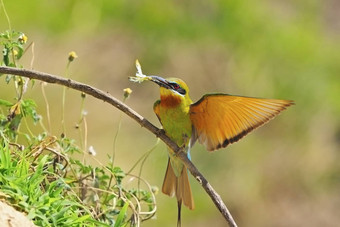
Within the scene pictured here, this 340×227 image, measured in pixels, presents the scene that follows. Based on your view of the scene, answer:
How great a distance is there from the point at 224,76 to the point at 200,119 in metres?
4.49

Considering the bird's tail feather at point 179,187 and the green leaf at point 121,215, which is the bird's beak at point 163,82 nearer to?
the bird's tail feather at point 179,187

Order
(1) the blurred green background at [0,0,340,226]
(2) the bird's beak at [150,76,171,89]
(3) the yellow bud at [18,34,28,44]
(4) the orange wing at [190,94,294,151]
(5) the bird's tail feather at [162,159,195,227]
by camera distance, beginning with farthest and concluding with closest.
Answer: (1) the blurred green background at [0,0,340,226] → (5) the bird's tail feather at [162,159,195,227] → (2) the bird's beak at [150,76,171,89] → (4) the orange wing at [190,94,294,151] → (3) the yellow bud at [18,34,28,44]

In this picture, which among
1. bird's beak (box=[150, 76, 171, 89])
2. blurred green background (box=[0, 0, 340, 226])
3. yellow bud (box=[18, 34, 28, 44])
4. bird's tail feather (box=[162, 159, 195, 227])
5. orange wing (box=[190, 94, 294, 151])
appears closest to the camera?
yellow bud (box=[18, 34, 28, 44])

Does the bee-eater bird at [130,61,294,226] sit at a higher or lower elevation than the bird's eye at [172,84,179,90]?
lower

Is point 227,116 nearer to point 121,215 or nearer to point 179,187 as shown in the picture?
point 179,187

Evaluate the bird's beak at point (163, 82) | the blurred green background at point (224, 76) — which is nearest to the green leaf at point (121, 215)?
the bird's beak at point (163, 82)

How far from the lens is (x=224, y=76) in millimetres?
7090

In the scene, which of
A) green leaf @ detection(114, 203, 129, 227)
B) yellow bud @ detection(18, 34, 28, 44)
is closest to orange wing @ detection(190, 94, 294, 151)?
green leaf @ detection(114, 203, 129, 227)

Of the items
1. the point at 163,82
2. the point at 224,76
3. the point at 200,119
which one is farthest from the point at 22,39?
the point at 224,76

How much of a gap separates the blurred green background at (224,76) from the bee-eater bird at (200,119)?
2.74 meters

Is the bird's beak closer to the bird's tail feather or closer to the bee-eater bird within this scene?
the bee-eater bird

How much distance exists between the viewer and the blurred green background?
591cm

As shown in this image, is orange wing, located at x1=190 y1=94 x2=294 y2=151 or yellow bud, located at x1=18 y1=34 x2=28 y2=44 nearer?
yellow bud, located at x1=18 y1=34 x2=28 y2=44

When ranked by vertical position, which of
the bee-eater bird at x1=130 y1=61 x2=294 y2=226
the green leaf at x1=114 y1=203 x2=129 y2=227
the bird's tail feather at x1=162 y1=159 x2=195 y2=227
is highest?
the bee-eater bird at x1=130 y1=61 x2=294 y2=226
